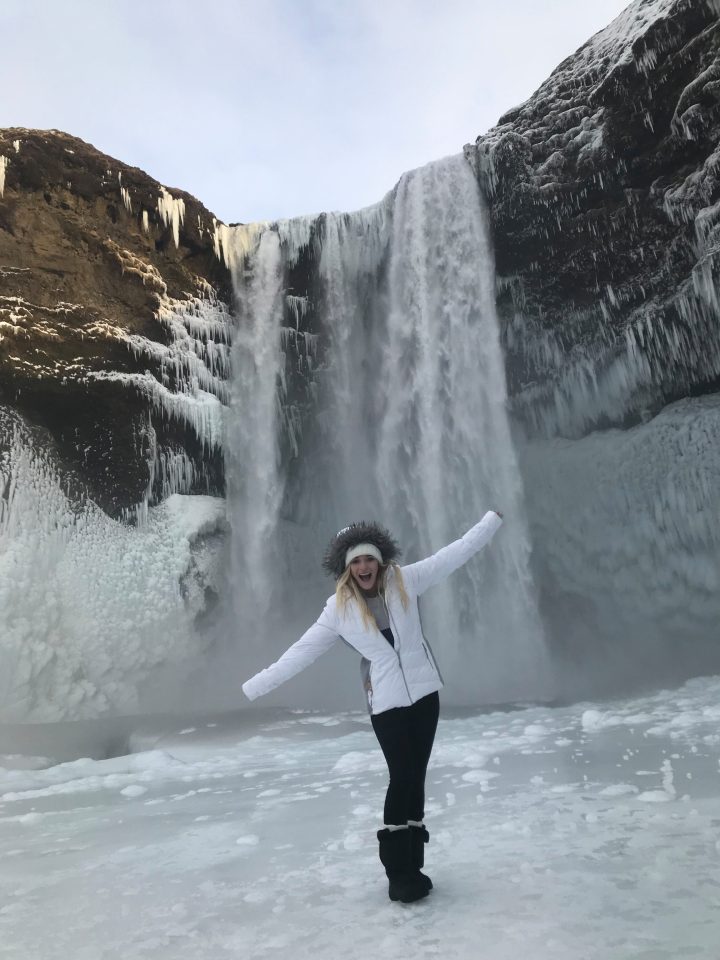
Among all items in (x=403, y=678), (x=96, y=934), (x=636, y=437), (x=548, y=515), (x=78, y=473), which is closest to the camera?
(x=96, y=934)

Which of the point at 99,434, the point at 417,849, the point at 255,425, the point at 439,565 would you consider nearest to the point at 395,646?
the point at 439,565

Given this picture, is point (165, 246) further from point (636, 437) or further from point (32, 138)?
point (636, 437)

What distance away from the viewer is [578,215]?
10.2 metres

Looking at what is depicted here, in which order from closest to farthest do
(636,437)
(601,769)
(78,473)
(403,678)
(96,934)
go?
1. (96,934)
2. (403,678)
3. (601,769)
4. (78,473)
5. (636,437)

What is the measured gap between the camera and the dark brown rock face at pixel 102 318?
9500 millimetres

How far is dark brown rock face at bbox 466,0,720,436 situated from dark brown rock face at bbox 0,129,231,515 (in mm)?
5102

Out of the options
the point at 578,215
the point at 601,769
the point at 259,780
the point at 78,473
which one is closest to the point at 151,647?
the point at 78,473

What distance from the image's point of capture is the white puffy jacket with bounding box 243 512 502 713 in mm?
2631

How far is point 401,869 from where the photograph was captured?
8.11ft

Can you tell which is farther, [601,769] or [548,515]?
[548,515]

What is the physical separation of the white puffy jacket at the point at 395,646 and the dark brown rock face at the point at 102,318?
7750mm

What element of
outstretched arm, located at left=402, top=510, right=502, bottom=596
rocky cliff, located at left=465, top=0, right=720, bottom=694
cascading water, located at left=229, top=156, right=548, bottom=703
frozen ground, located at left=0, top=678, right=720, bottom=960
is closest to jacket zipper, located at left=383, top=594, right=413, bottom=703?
outstretched arm, located at left=402, top=510, right=502, bottom=596

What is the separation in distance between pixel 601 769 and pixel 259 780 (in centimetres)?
265

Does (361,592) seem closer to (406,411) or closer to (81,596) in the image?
(81,596)
